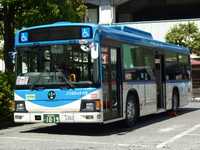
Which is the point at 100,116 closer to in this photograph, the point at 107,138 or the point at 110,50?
the point at 107,138

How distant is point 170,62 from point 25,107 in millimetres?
7306

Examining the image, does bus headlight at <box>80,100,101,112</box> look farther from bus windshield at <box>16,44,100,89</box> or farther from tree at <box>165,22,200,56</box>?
tree at <box>165,22,200,56</box>

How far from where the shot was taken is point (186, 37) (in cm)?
2961

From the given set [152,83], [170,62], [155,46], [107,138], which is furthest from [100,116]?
[170,62]

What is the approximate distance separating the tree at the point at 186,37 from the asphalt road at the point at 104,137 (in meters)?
16.0

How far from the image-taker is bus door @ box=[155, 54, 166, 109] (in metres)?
15.0

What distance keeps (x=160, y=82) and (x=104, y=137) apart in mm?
5442

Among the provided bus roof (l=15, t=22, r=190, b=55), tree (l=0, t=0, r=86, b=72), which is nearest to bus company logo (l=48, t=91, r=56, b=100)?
bus roof (l=15, t=22, r=190, b=55)

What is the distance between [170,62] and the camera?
1623cm

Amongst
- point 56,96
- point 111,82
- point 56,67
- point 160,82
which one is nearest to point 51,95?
point 56,96

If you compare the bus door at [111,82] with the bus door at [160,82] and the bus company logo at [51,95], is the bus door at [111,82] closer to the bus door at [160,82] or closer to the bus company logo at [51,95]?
the bus company logo at [51,95]

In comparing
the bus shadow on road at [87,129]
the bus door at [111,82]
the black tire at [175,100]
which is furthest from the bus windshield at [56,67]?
the black tire at [175,100]

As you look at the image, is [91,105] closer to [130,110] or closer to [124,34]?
[130,110]

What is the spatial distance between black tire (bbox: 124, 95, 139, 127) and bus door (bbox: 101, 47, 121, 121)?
66 centimetres
